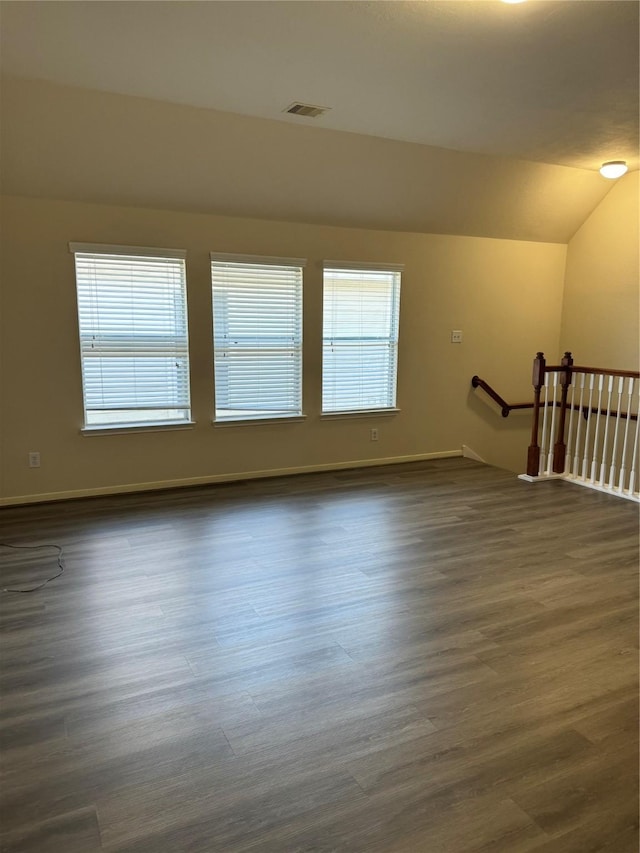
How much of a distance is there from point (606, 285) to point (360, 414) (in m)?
2.98

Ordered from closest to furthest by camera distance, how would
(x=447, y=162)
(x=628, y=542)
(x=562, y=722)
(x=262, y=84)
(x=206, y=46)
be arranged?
(x=562, y=722) → (x=206, y=46) → (x=262, y=84) → (x=628, y=542) → (x=447, y=162)

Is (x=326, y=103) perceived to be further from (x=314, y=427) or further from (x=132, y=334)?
(x=314, y=427)

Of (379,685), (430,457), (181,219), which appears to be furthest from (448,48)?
(430,457)

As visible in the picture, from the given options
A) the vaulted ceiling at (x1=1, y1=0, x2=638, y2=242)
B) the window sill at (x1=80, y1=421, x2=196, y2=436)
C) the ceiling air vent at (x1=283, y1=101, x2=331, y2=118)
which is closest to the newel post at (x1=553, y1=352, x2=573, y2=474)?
the vaulted ceiling at (x1=1, y1=0, x2=638, y2=242)

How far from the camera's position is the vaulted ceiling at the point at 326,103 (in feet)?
8.42

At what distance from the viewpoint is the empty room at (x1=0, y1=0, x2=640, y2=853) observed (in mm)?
1879

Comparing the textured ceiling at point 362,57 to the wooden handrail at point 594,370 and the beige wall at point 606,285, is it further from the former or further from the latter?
the beige wall at point 606,285

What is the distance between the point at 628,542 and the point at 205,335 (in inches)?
140

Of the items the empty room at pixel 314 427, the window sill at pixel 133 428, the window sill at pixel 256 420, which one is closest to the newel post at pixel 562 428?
the empty room at pixel 314 427

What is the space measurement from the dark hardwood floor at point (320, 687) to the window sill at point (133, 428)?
76 centimetres

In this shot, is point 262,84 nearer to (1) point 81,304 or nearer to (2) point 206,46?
(2) point 206,46

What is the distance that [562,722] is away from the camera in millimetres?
2109

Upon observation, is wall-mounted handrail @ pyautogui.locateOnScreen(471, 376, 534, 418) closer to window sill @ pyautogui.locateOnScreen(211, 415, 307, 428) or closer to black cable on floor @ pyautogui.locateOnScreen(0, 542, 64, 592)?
window sill @ pyautogui.locateOnScreen(211, 415, 307, 428)

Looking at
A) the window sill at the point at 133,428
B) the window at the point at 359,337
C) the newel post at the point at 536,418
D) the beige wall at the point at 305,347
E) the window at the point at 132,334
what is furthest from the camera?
the window at the point at 359,337
